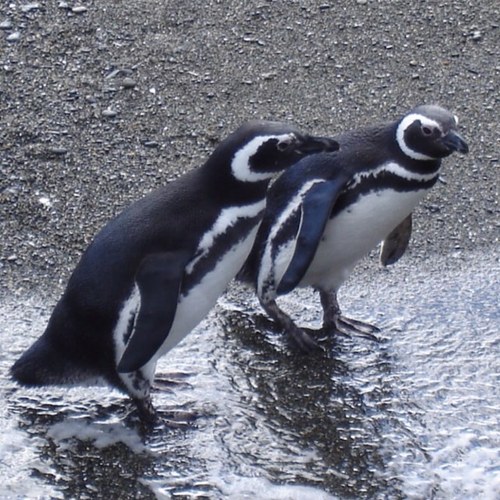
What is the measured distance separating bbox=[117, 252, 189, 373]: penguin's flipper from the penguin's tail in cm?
28

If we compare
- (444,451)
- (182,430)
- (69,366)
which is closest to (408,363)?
(444,451)

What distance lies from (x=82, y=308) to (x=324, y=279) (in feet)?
3.30

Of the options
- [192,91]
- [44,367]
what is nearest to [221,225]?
[44,367]

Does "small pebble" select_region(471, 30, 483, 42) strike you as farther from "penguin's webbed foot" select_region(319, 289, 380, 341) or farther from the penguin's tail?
the penguin's tail

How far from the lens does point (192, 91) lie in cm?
552

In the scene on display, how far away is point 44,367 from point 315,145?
3.37 feet

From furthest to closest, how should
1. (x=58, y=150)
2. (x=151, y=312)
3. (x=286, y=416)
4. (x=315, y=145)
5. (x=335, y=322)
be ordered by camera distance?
(x=58, y=150) → (x=335, y=322) → (x=286, y=416) → (x=315, y=145) → (x=151, y=312)

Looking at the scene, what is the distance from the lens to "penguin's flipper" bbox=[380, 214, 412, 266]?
4.36 m

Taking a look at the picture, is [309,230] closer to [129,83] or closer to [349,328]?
[349,328]

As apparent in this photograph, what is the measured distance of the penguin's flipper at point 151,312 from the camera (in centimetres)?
332

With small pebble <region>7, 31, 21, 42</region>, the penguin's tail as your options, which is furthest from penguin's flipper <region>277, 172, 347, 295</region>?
small pebble <region>7, 31, 21, 42</region>

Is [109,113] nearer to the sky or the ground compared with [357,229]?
nearer to the sky

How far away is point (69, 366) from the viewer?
11.7ft

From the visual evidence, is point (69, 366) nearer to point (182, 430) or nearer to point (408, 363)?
point (182, 430)
